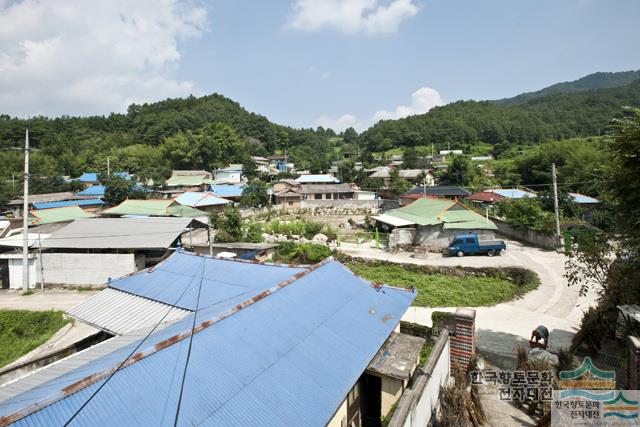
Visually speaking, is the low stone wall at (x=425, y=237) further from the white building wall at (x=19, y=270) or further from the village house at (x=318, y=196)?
the white building wall at (x=19, y=270)

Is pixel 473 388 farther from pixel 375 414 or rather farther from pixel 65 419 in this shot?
pixel 65 419

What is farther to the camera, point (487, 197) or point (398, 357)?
point (487, 197)

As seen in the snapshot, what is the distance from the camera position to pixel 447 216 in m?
22.2

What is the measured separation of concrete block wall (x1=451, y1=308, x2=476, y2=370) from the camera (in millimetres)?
7453

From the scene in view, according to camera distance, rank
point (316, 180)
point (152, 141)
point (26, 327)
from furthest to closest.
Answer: point (152, 141)
point (316, 180)
point (26, 327)

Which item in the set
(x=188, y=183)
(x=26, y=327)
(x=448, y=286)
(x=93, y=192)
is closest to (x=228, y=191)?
(x=188, y=183)

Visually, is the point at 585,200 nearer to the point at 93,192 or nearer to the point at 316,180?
the point at 316,180

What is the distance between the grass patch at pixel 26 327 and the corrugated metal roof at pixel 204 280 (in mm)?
5379

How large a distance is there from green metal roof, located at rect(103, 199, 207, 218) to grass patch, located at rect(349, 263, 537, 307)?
1755 centimetres

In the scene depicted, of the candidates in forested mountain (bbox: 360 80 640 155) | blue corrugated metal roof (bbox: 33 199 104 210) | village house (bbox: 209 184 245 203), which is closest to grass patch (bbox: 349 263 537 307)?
village house (bbox: 209 184 245 203)

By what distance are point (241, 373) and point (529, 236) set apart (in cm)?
2337

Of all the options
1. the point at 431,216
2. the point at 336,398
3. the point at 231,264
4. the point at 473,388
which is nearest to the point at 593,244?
the point at 473,388

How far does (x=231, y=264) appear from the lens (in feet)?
32.3

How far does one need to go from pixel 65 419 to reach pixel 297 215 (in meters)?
32.2
